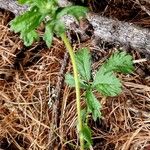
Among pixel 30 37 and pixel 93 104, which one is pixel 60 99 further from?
pixel 30 37

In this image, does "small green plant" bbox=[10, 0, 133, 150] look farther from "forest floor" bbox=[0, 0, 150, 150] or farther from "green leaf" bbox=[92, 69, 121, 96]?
"forest floor" bbox=[0, 0, 150, 150]

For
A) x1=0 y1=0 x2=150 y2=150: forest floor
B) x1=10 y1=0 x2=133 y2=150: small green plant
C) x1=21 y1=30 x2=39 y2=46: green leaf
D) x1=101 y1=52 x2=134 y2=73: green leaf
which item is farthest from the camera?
x1=0 y1=0 x2=150 y2=150: forest floor

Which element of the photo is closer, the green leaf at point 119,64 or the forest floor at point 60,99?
the green leaf at point 119,64

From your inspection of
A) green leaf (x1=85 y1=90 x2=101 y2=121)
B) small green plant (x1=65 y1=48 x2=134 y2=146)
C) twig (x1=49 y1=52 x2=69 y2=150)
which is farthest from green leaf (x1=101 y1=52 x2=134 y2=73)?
twig (x1=49 y1=52 x2=69 y2=150)

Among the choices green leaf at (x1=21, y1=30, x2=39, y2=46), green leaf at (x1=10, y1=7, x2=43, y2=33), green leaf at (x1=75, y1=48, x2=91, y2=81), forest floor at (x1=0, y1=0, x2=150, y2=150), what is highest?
green leaf at (x1=10, y1=7, x2=43, y2=33)

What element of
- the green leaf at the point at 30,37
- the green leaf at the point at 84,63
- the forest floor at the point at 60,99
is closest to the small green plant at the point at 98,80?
the green leaf at the point at 84,63

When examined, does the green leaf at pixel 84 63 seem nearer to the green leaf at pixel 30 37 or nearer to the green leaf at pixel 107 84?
the green leaf at pixel 107 84
